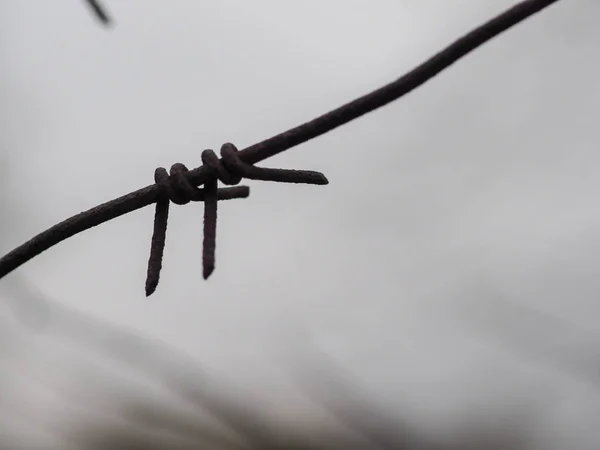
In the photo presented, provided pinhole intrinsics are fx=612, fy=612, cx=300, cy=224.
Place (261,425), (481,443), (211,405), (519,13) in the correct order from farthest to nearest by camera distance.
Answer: (481,443) → (261,425) → (211,405) → (519,13)

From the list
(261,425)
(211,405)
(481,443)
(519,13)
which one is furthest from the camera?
(481,443)

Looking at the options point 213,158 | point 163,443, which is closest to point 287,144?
point 213,158

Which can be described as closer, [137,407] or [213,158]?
[213,158]

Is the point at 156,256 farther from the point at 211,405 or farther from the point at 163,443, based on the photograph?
the point at 163,443

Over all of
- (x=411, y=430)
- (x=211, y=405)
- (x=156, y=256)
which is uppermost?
(x=411, y=430)

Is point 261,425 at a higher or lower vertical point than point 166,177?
higher
